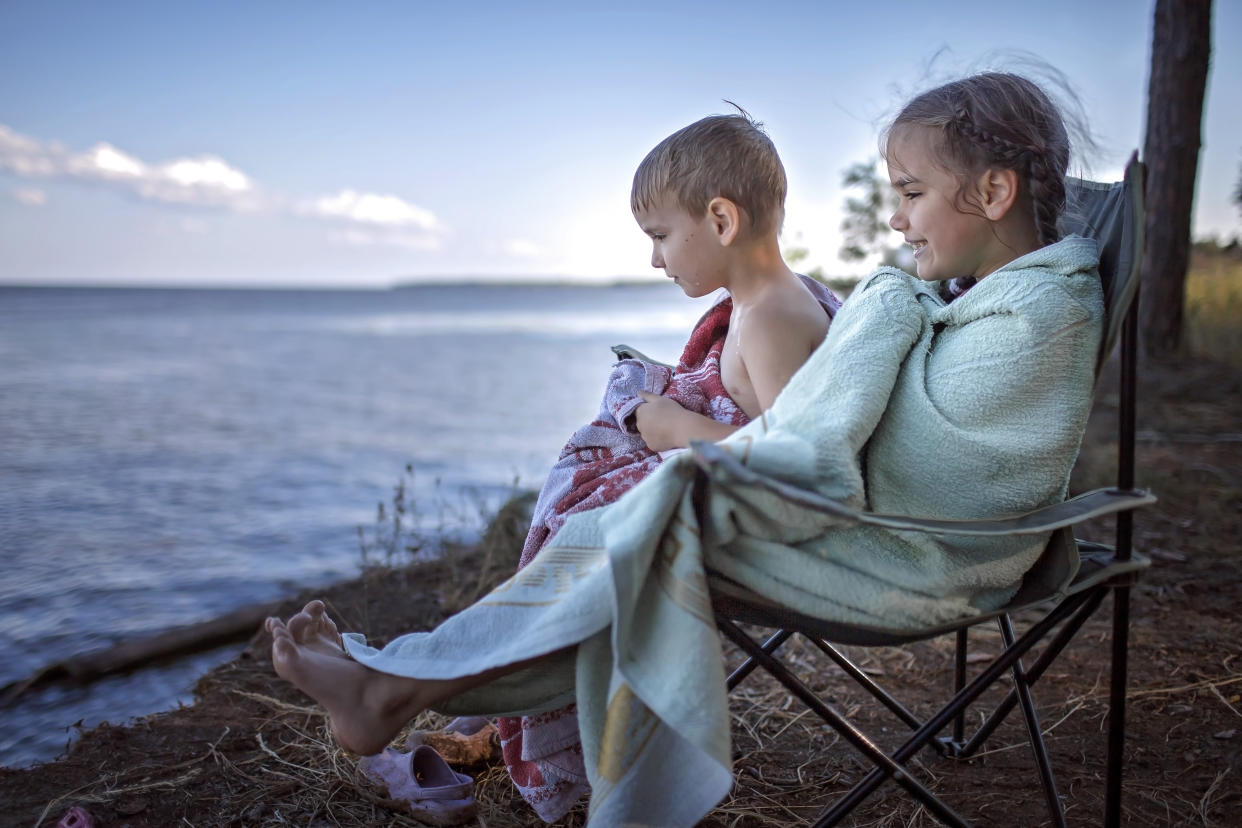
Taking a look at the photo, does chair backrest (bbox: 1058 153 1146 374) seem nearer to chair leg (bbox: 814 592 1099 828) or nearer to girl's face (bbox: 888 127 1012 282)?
girl's face (bbox: 888 127 1012 282)

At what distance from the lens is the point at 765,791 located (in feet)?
7.18

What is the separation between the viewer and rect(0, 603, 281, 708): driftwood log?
328cm

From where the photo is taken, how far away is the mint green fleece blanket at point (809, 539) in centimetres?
133

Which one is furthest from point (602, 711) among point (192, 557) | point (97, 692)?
point (192, 557)

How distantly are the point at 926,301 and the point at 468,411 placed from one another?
8.23 m

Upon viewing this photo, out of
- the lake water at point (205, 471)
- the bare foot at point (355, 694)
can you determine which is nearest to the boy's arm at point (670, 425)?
the bare foot at point (355, 694)

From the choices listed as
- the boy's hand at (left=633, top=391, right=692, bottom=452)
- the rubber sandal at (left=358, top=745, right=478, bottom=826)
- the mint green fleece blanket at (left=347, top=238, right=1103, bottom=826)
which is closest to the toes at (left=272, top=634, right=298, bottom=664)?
the mint green fleece blanket at (left=347, top=238, right=1103, bottom=826)

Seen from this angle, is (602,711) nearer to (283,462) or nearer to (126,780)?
(126,780)

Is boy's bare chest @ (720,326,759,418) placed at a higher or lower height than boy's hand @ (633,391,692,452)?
higher

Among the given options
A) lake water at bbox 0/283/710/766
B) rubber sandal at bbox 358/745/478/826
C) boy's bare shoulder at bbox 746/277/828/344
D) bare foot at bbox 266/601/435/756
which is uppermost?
boy's bare shoulder at bbox 746/277/828/344

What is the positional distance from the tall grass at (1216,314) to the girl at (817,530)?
6957mm

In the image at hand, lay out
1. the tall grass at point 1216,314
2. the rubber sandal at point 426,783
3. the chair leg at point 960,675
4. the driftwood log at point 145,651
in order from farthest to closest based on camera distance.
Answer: the tall grass at point 1216,314
the driftwood log at point 145,651
the chair leg at point 960,675
the rubber sandal at point 426,783

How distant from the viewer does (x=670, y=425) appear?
1.77 m

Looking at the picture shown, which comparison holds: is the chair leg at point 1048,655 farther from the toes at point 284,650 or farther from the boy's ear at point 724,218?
the toes at point 284,650
